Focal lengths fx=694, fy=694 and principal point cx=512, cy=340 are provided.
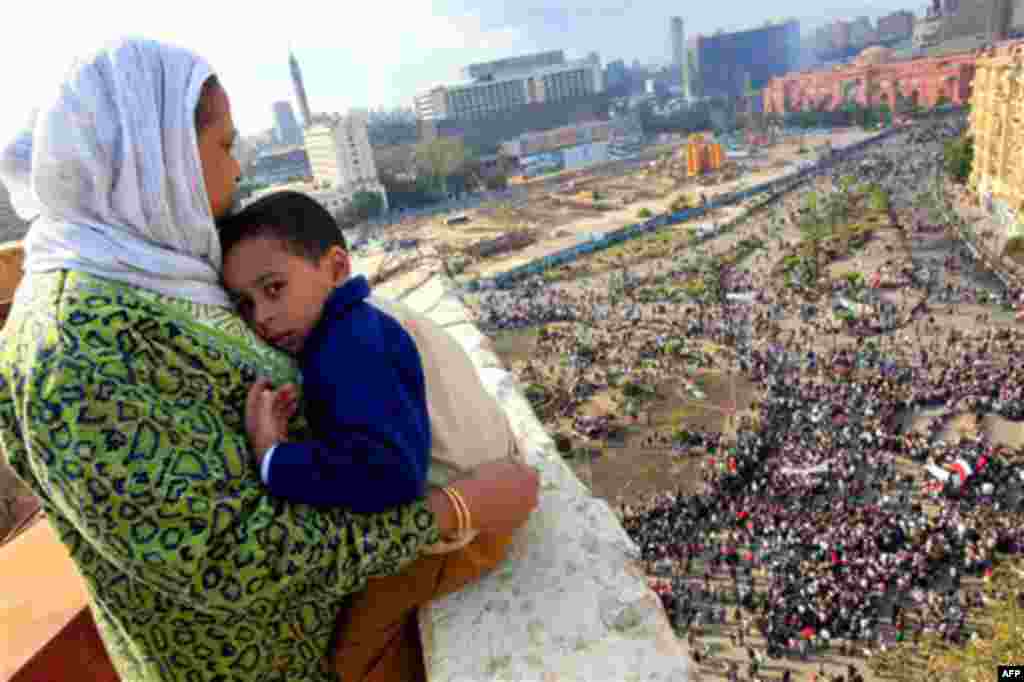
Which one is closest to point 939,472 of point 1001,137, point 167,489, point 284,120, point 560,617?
point 560,617

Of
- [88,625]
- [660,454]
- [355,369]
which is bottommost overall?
[660,454]

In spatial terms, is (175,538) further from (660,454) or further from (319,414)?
(660,454)

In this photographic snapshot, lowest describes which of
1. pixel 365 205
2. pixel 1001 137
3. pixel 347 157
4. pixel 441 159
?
pixel 365 205

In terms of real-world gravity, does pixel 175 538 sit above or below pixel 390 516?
above

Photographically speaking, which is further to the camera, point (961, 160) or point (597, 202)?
point (597, 202)

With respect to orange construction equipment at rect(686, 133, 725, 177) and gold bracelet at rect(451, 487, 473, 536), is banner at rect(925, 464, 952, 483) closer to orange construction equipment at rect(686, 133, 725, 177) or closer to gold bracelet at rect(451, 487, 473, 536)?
gold bracelet at rect(451, 487, 473, 536)

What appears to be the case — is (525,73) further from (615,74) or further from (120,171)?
(120,171)

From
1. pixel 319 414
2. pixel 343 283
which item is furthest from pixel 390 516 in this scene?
pixel 343 283
